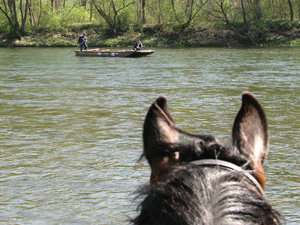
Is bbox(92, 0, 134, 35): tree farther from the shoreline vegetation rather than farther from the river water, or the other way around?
the river water

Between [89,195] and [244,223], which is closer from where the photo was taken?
[244,223]

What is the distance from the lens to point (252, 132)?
155 centimetres

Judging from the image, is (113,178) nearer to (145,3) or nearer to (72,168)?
(72,168)

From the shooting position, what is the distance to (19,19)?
57.2 metres

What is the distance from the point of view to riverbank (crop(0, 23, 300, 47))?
44.5m

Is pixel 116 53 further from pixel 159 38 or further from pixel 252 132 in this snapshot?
pixel 252 132

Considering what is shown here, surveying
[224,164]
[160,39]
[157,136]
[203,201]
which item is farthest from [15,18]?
[203,201]

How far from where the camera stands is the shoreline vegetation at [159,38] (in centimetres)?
4466

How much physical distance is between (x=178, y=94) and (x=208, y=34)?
115 feet

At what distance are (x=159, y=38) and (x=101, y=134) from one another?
41.4 metres

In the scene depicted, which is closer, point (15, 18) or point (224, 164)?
point (224, 164)

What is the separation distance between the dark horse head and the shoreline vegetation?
42.3m

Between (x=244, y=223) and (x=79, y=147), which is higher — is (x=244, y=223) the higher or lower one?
the higher one

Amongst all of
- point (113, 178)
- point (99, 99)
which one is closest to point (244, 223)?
point (113, 178)
